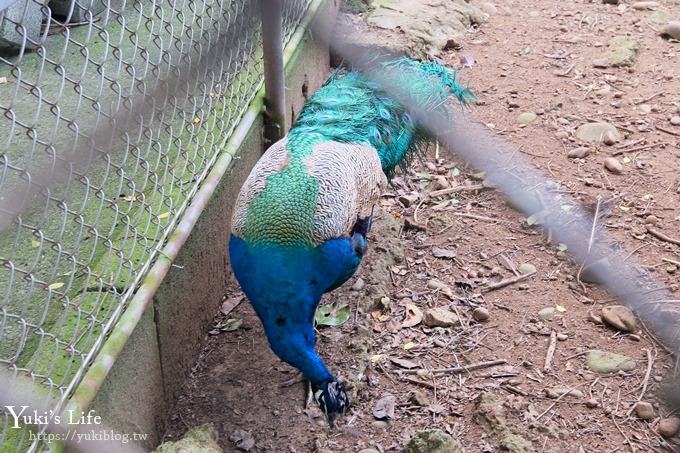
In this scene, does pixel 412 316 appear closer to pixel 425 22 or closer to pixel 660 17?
pixel 425 22

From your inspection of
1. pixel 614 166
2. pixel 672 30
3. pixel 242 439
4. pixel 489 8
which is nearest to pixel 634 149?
pixel 614 166

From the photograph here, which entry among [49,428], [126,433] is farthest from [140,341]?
[49,428]

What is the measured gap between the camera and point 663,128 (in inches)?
161

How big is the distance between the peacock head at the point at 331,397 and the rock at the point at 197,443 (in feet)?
1.20

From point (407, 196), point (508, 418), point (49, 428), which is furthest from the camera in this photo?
point (407, 196)

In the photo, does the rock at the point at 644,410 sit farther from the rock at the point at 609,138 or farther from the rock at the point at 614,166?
the rock at the point at 609,138

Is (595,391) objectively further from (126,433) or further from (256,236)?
(126,433)

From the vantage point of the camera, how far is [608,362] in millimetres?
2748

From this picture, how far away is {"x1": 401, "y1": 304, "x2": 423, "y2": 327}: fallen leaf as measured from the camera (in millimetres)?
3027

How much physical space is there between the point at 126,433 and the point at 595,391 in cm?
159

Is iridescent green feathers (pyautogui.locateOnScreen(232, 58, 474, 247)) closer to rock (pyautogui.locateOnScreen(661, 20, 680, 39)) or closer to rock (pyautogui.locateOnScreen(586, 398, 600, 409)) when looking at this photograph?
rock (pyautogui.locateOnScreen(586, 398, 600, 409))

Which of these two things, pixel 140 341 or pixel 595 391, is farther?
pixel 595 391

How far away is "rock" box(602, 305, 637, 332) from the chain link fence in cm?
165

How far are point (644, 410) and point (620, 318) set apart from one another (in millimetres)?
451
